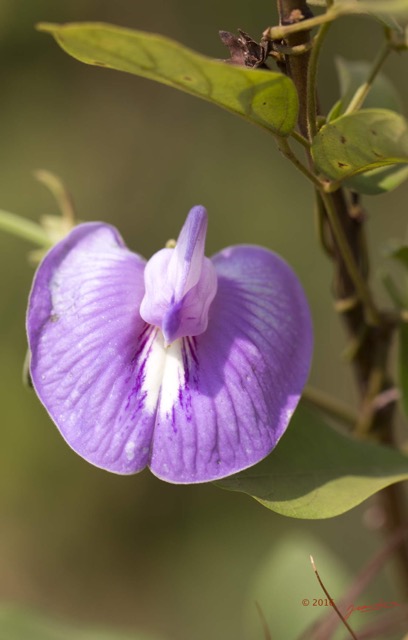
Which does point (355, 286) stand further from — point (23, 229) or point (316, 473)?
point (23, 229)

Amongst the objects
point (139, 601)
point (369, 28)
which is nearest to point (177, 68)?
point (139, 601)

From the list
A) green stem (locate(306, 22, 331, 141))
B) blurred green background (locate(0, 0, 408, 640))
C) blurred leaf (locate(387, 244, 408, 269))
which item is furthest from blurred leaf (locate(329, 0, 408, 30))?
blurred green background (locate(0, 0, 408, 640))

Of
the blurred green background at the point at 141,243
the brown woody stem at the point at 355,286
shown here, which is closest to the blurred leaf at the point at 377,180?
the brown woody stem at the point at 355,286

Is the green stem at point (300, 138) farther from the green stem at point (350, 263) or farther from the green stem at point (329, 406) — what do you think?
the green stem at point (329, 406)

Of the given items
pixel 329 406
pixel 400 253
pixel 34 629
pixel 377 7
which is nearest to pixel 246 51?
pixel 377 7

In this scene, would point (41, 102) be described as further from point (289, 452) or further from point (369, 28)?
point (289, 452)

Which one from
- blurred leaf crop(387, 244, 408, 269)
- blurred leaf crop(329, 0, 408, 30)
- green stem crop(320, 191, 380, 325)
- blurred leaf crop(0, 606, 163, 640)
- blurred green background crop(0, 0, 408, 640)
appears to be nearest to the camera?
blurred leaf crop(329, 0, 408, 30)

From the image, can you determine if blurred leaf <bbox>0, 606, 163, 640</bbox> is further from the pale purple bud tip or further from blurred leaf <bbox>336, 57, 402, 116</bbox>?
blurred leaf <bbox>336, 57, 402, 116</bbox>
